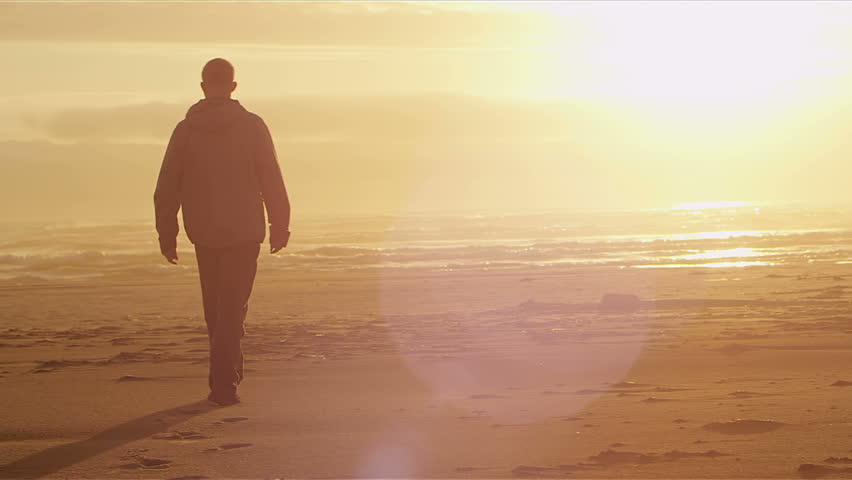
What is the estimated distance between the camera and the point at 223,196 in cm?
595

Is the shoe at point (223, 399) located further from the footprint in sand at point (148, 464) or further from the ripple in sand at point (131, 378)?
the footprint in sand at point (148, 464)

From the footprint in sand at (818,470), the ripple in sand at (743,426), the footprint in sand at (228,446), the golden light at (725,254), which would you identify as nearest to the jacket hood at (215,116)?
the footprint in sand at (228,446)

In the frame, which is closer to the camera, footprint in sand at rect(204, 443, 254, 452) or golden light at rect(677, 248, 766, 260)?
footprint in sand at rect(204, 443, 254, 452)

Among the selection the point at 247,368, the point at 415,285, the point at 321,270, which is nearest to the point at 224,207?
the point at 247,368

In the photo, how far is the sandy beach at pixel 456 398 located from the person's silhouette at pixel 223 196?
1.52 feet

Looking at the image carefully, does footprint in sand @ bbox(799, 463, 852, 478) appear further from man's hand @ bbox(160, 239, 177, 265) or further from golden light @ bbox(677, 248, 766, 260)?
golden light @ bbox(677, 248, 766, 260)

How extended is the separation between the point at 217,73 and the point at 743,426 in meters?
3.36

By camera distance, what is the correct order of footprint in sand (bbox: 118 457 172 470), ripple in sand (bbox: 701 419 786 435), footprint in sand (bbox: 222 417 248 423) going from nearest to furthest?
footprint in sand (bbox: 118 457 172 470) < ripple in sand (bbox: 701 419 786 435) < footprint in sand (bbox: 222 417 248 423)

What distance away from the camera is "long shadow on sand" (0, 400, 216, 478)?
443cm

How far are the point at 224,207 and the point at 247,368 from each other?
6.57 ft

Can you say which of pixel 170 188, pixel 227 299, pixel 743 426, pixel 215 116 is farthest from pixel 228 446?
pixel 743 426

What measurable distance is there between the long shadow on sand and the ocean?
18602 millimetres

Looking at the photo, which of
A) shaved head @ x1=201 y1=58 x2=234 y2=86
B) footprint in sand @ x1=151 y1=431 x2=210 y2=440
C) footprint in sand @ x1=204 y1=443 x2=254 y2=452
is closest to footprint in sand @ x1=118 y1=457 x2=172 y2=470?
footprint in sand @ x1=204 y1=443 x2=254 y2=452

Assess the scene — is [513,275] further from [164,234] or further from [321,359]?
[164,234]
